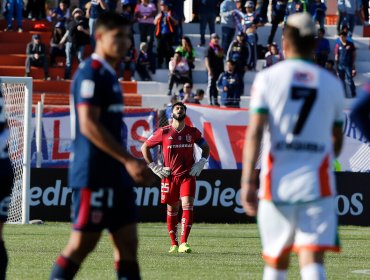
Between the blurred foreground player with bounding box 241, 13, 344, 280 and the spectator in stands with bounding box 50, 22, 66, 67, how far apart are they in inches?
938

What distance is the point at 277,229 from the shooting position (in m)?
→ 7.67

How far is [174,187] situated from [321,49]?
49.9 ft

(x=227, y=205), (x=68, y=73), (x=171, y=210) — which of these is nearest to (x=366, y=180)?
(x=227, y=205)

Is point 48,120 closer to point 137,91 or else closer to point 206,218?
point 206,218

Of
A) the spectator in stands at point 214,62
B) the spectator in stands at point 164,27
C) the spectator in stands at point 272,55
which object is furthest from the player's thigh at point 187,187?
the spectator in stands at point 164,27

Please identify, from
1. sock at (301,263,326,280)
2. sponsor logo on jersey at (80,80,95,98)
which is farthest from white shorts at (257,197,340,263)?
sponsor logo on jersey at (80,80,95,98)

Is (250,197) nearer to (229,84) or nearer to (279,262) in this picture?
(279,262)

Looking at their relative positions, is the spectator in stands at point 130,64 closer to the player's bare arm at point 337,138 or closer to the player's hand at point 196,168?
the player's hand at point 196,168

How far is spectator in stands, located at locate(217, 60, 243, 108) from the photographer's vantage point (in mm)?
28391

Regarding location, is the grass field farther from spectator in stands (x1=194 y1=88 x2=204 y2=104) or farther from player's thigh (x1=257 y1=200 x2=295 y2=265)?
spectator in stands (x1=194 y1=88 x2=204 y2=104)

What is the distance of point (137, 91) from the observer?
3108 centimetres

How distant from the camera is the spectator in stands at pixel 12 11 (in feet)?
105

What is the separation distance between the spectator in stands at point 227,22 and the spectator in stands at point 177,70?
87.2 inches

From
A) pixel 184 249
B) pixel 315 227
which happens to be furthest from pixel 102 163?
pixel 184 249
